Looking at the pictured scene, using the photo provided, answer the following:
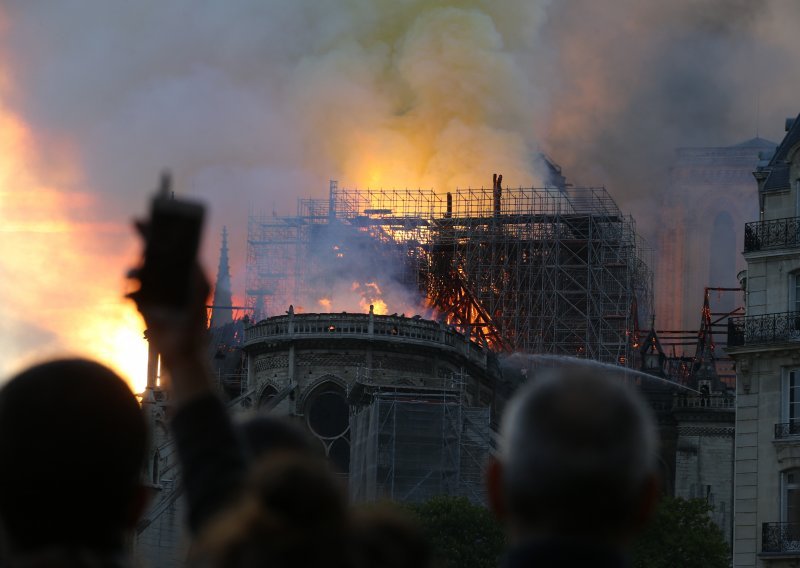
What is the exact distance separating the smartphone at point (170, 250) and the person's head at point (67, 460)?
0.31 m

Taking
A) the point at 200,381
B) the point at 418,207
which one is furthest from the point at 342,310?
the point at 200,381

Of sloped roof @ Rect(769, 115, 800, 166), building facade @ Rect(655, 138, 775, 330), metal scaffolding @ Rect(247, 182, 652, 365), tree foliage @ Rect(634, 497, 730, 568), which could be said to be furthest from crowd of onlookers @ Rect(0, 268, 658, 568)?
building facade @ Rect(655, 138, 775, 330)

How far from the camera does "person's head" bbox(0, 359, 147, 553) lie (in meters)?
5.90

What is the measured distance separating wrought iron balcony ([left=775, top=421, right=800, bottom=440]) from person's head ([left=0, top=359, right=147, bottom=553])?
36641mm

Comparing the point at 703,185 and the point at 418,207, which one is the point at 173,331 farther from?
the point at 703,185

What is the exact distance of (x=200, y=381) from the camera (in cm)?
657

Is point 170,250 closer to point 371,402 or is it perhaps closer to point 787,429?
point 787,429

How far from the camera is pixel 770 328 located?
42500mm

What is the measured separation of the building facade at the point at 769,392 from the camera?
41.7m

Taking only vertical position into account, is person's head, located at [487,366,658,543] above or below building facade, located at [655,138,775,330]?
below

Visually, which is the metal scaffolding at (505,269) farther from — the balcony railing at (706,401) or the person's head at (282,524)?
the person's head at (282,524)

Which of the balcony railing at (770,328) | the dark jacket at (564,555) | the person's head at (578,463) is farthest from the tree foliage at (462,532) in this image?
Answer: the dark jacket at (564,555)

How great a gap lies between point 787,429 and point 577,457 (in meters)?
37.2

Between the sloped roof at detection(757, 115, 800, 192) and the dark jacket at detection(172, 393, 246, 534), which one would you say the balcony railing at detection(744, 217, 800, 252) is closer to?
the sloped roof at detection(757, 115, 800, 192)
